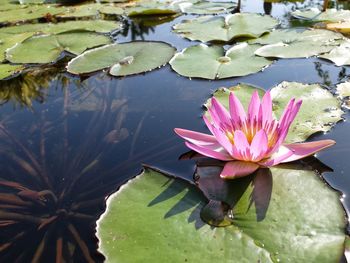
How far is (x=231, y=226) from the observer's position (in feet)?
4.40

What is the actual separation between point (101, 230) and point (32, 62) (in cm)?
224

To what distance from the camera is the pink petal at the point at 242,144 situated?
145 cm

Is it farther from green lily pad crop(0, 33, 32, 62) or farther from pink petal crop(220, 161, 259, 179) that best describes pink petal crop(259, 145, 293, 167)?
green lily pad crop(0, 33, 32, 62)

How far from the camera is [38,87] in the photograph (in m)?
2.89

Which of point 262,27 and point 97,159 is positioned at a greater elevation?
point 262,27

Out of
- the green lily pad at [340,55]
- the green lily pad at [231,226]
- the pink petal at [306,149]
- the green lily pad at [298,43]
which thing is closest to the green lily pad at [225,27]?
the green lily pad at [298,43]

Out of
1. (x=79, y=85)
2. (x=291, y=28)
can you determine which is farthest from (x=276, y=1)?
(x=79, y=85)

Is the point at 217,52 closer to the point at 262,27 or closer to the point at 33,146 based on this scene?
the point at 262,27

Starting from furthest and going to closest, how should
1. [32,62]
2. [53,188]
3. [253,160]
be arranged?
[32,62]
[53,188]
[253,160]

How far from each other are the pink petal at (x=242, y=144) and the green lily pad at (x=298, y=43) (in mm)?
1449

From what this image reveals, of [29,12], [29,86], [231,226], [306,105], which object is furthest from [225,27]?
[29,12]

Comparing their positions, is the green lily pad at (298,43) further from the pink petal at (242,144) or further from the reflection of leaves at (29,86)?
the reflection of leaves at (29,86)

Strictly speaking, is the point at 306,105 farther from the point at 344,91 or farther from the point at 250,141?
the point at 250,141

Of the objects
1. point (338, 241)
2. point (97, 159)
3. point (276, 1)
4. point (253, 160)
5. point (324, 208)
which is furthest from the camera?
point (276, 1)
